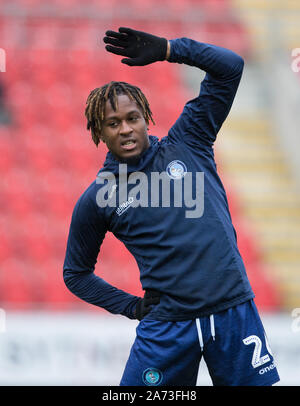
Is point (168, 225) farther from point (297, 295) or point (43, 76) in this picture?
point (43, 76)

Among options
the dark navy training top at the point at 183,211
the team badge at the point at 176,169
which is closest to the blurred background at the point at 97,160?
the dark navy training top at the point at 183,211

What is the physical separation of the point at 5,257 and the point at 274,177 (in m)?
3.12

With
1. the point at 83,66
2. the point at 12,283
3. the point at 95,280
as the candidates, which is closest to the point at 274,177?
the point at 83,66

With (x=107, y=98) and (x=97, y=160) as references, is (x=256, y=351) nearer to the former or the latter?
(x=107, y=98)

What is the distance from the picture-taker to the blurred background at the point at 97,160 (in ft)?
17.3

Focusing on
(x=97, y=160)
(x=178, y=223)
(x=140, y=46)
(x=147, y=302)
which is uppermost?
(x=97, y=160)

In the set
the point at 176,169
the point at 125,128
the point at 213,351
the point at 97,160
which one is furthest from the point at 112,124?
the point at 97,160

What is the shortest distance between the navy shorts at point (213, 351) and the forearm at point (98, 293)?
25 cm

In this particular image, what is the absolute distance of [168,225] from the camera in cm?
233

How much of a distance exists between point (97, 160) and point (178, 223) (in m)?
5.00

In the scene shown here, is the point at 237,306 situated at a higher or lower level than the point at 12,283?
lower

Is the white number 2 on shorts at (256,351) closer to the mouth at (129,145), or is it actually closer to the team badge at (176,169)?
the team badge at (176,169)

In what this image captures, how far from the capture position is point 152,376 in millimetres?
2357

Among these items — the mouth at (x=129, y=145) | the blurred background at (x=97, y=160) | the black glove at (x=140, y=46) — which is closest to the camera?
the black glove at (x=140, y=46)
